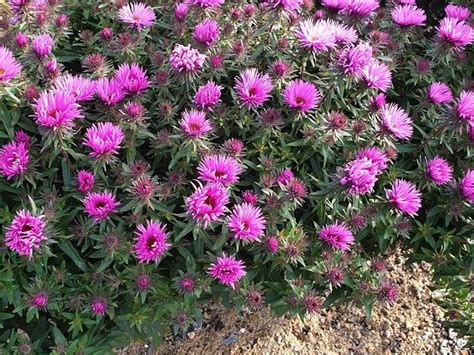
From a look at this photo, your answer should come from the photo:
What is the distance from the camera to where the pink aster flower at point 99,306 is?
229 cm

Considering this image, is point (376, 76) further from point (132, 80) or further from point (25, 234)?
point (25, 234)

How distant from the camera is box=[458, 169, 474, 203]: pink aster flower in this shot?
2471 mm

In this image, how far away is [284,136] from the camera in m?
2.57

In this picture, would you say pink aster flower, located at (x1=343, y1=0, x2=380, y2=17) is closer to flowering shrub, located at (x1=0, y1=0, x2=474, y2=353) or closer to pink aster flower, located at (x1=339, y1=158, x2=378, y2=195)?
flowering shrub, located at (x1=0, y1=0, x2=474, y2=353)

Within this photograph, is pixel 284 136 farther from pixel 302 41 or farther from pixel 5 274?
pixel 5 274

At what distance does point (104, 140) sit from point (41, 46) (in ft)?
2.03

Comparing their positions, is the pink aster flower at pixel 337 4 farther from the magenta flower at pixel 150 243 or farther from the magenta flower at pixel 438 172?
the magenta flower at pixel 150 243

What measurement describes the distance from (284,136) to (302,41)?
1.38ft

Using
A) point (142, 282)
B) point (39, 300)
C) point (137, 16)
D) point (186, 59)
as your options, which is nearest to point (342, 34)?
point (186, 59)

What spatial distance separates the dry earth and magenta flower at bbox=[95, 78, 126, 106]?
1.27 metres

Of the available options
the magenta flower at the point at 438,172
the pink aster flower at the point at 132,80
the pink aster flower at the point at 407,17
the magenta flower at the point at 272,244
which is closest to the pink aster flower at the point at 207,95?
the pink aster flower at the point at 132,80

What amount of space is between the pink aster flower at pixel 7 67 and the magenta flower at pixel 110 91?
0.34m

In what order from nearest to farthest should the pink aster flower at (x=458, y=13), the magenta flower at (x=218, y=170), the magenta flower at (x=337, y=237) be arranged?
the magenta flower at (x=218, y=170) < the magenta flower at (x=337, y=237) < the pink aster flower at (x=458, y=13)

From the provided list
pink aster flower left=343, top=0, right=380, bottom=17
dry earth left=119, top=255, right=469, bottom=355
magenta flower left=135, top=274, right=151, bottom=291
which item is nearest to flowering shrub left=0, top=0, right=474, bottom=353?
magenta flower left=135, top=274, right=151, bottom=291
